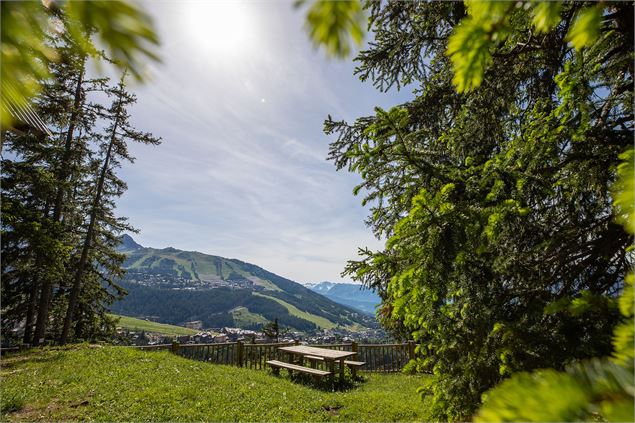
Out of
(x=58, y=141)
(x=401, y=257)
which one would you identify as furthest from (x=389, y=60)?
(x=58, y=141)

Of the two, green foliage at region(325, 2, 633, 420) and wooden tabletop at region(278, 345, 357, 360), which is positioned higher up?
green foliage at region(325, 2, 633, 420)

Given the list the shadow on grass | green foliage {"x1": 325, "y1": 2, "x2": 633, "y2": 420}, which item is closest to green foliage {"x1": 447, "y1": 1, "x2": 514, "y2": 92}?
green foliage {"x1": 325, "y1": 2, "x2": 633, "y2": 420}

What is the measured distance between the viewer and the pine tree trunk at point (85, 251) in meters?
17.4

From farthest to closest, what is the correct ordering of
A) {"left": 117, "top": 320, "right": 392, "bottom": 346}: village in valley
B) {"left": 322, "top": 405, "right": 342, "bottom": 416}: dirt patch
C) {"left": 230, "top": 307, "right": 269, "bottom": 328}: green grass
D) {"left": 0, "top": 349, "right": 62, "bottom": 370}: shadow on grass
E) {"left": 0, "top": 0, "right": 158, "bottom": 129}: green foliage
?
{"left": 230, "top": 307, "right": 269, "bottom": 328}: green grass
{"left": 117, "top": 320, "right": 392, "bottom": 346}: village in valley
{"left": 0, "top": 349, "right": 62, "bottom": 370}: shadow on grass
{"left": 322, "top": 405, "right": 342, "bottom": 416}: dirt patch
{"left": 0, "top": 0, "right": 158, "bottom": 129}: green foliage

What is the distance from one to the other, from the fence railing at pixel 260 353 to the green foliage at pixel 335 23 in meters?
→ 15.9

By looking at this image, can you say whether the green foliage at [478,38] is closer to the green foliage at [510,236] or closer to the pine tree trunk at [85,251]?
the green foliage at [510,236]

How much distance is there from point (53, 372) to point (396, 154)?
514 inches

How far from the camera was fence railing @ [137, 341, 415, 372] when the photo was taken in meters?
15.4

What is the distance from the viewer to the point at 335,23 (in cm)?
71

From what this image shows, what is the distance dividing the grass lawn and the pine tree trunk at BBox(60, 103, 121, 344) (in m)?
5.77

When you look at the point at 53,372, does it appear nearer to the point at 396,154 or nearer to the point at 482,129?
the point at 396,154

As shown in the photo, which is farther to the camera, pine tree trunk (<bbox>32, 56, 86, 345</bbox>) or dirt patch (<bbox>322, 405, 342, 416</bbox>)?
pine tree trunk (<bbox>32, 56, 86, 345</bbox>)

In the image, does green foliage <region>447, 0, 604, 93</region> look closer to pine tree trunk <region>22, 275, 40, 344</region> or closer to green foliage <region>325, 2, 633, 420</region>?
green foliage <region>325, 2, 633, 420</region>

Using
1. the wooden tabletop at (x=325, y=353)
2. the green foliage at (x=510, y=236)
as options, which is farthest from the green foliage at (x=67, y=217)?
the green foliage at (x=510, y=236)
